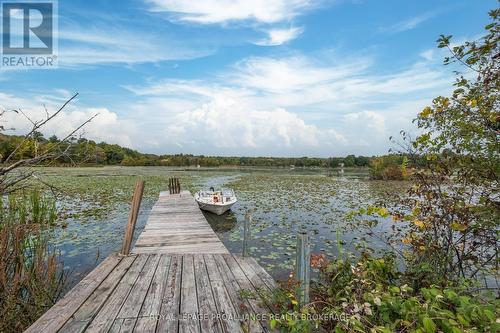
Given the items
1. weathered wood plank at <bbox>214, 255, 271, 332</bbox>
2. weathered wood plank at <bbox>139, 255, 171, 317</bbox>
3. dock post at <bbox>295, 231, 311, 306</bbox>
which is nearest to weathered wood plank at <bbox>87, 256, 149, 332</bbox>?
weathered wood plank at <bbox>139, 255, 171, 317</bbox>

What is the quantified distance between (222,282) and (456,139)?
3.52 m

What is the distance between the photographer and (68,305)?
2904 millimetres

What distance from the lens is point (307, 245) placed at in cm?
285

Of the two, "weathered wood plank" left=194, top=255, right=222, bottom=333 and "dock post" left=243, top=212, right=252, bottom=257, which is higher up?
"dock post" left=243, top=212, right=252, bottom=257

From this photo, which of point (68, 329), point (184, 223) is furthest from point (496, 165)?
point (184, 223)

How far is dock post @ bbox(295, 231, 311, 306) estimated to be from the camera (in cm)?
271

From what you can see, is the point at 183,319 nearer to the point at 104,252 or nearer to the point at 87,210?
the point at 104,252

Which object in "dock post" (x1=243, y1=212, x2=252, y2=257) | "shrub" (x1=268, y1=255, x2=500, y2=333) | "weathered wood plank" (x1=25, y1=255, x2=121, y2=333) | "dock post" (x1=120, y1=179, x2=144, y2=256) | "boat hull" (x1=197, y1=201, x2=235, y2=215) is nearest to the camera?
"shrub" (x1=268, y1=255, x2=500, y2=333)

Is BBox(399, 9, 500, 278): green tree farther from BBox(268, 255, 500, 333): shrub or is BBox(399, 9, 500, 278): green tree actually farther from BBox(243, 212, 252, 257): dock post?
BBox(243, 212, 252, 257): dock post

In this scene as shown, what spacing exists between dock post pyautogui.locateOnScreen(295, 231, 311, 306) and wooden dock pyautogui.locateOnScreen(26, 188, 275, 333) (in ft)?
1.55

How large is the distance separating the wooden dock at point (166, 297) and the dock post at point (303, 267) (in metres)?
0.47

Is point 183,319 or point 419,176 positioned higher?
point 419,176

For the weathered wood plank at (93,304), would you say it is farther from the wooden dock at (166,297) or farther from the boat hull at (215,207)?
the boat hull at (215,207)

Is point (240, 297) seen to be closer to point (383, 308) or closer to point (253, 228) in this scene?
point (383, 308)
